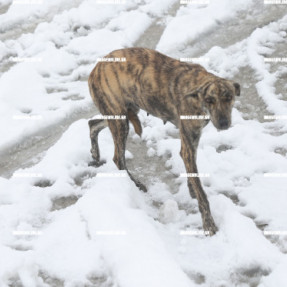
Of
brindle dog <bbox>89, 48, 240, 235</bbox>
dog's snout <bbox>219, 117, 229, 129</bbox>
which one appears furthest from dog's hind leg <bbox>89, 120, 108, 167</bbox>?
dog's snout <bbox>219, 117, 229, 129</bbox>

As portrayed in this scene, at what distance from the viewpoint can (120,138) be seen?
552 cm

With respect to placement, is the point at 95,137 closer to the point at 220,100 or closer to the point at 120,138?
A: the point at 120,138

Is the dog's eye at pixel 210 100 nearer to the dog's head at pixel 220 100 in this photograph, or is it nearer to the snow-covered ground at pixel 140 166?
the dog's head at pixel 220 100

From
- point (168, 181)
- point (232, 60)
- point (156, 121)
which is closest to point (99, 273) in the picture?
point (168, 181)

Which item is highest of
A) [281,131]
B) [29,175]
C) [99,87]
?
[99,87]

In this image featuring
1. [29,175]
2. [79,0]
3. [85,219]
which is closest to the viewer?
[85,219]

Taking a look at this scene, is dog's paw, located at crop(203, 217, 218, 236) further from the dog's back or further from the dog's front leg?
the dog's back

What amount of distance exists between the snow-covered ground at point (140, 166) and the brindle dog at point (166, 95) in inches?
19.4

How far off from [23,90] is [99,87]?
3.32m

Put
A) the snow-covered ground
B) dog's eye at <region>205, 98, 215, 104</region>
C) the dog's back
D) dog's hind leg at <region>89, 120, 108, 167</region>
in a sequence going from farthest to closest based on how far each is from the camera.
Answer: dog's hind leg at <region>89, 120, 108, 167</region> → the dog's back → dog's eye at <region>205, 98, 215, 104</region> → the snow-covered ground

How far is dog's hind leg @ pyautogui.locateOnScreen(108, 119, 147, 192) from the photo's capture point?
17.7 feet

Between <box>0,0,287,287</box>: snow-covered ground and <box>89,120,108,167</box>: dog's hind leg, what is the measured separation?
5.9 inches

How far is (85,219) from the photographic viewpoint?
15.3 ft

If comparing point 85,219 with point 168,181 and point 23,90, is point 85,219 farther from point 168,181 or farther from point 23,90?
point 23,90
